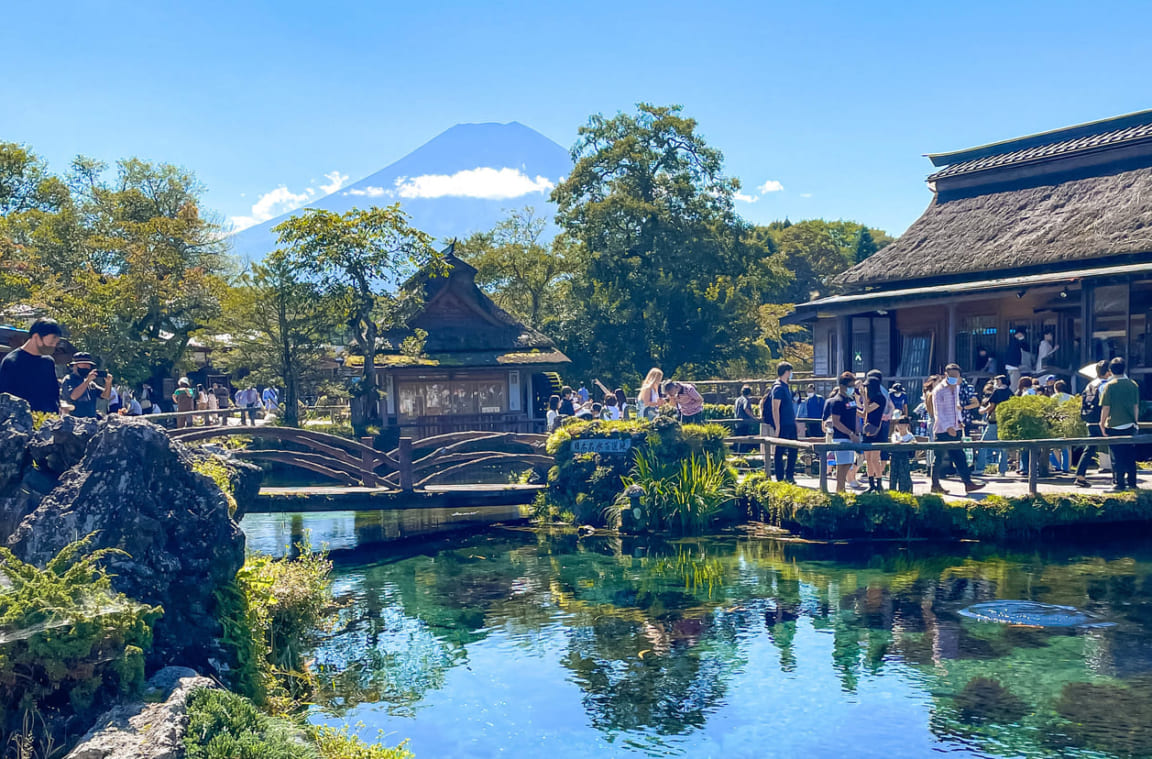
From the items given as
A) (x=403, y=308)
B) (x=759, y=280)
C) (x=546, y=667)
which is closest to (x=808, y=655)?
(x=546, y=667)

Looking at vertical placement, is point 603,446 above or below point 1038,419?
below

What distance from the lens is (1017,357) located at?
21.4 m

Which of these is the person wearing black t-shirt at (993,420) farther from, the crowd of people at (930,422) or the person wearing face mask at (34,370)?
the person wearing face mask at (34,370)

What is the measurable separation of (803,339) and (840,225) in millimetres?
17562

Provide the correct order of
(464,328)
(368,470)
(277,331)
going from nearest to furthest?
(368,470)
(464,328)
(277,331)

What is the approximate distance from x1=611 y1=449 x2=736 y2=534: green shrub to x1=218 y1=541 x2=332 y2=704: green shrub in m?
6.97

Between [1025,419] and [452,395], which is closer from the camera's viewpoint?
[1025,419]

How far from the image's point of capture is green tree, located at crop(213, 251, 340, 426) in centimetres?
3091

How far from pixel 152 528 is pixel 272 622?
80.1 inches

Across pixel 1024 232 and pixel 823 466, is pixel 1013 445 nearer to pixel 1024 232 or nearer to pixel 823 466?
pixel 823 466

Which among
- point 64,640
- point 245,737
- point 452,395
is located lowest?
point 245,737

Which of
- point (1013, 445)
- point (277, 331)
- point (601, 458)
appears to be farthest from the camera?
point (277, 331)

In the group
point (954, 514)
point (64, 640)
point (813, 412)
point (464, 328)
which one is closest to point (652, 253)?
point (464, 328)

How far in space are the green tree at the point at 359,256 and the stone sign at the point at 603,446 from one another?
45.9 ft
